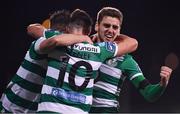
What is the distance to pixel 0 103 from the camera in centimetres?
497

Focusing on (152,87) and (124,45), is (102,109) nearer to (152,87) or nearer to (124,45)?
(152,87)

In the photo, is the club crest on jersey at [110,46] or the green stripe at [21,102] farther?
the green stripe at [21,102]

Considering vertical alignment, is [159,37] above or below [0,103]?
below

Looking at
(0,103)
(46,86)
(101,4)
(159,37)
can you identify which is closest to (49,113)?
(46,86)

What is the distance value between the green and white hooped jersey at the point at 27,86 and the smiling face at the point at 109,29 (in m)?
0.62

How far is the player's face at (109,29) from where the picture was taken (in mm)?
4887

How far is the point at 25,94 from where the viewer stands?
4.66 metres

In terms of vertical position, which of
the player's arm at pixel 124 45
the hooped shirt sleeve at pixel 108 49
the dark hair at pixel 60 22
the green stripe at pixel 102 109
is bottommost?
the green stripe at pixel 102 109

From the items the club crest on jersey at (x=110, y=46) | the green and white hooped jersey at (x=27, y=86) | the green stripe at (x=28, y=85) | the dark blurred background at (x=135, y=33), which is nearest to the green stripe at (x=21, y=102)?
the green and white hooped jersey at (x=27, y=86)

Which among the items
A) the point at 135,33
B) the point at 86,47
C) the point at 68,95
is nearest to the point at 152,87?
the point at 86,47

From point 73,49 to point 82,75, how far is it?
0.20 metres

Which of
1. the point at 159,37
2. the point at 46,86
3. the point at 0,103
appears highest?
the point at 46,86

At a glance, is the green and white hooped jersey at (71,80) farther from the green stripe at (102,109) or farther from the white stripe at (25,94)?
the green stripe at (102,109)

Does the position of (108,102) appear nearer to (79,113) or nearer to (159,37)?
(79,113)
